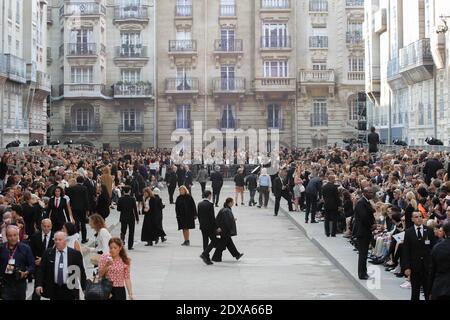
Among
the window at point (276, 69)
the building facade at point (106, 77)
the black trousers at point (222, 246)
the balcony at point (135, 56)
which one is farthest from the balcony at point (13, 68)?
the black trousers at point (222, 246)

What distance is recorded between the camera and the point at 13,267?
11961mm

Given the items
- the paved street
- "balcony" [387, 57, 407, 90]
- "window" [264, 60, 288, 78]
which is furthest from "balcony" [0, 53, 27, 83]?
the paved street

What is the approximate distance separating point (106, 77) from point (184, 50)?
5.72m

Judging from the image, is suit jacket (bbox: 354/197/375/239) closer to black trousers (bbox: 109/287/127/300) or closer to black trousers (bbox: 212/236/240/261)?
black trousers (bbox: 212/236/240/261)

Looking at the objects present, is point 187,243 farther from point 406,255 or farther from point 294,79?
point 294,79

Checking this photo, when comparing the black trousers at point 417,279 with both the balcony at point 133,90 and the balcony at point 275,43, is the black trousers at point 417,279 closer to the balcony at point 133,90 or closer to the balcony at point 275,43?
the balcony at point 275,43

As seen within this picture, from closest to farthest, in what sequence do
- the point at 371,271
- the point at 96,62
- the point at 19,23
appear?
the point at 371,271 < the point at 19,23 < the point at 96,62

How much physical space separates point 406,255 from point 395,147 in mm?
25911

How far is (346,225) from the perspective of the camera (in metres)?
24.6

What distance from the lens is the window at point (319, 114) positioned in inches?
2527

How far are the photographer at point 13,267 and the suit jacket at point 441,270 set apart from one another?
5064mm

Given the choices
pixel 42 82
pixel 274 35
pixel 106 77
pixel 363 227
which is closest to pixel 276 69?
pixel 274 35

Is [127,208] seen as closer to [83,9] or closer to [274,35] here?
[83,9]

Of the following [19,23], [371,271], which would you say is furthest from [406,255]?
[19,23]
